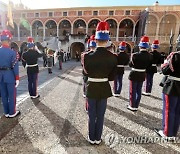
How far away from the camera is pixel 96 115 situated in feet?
8.93

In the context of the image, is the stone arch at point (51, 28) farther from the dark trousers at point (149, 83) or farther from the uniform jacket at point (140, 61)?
the uniform jacket at point (140, 61)

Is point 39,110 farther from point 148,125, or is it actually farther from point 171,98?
point 171,98

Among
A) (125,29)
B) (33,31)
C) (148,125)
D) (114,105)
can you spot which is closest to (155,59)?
(114,105)

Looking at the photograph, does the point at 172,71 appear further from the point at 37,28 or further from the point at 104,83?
the point at 37,28

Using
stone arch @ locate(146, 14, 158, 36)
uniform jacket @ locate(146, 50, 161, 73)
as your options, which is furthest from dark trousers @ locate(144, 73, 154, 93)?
stone arch @ locate(146, 14, 158, 36)

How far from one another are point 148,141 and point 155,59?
3.65m

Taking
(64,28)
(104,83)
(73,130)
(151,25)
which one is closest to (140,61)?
(104,83)

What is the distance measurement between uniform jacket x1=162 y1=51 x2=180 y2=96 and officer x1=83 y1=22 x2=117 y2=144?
92cm

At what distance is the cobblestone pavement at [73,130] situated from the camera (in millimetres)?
2580

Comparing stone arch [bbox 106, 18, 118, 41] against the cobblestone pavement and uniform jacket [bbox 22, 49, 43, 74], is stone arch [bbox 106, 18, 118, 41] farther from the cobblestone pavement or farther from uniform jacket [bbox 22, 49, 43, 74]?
the cobblestone pavement

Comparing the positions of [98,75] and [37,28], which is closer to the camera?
[98,75]

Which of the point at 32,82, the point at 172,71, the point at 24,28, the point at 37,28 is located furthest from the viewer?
the point at 37,28

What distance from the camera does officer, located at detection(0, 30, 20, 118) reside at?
3.34m

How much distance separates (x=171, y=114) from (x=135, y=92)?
1.38 m
